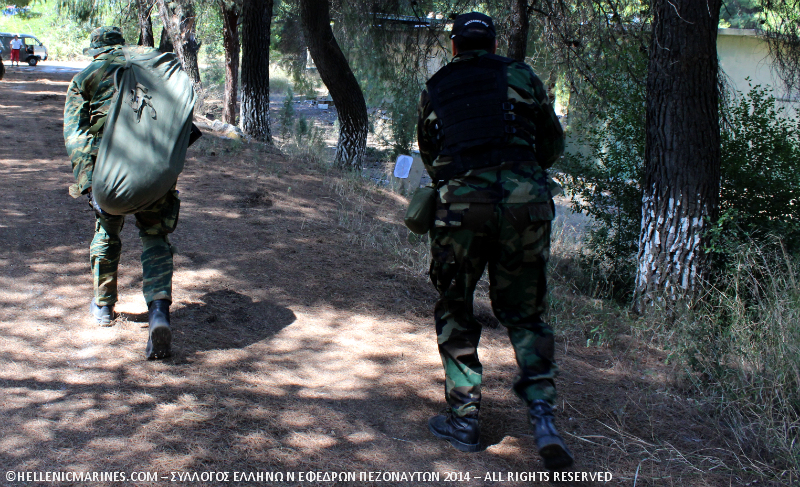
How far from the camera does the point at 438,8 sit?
10.5 m

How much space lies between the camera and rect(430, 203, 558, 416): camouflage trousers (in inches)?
105

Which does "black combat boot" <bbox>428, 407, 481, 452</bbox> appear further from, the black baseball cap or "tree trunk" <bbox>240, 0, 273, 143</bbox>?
"tree trunk" <bbox>240, 0, 273, 143</bbox>

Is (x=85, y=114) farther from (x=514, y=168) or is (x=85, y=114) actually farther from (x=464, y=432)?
(x=464, y=432)

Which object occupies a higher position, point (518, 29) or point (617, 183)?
point (518, 29)

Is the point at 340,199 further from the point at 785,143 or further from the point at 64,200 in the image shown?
the point at 785,143

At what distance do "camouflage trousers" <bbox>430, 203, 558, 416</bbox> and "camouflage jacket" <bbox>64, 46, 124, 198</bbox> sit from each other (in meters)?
2.06

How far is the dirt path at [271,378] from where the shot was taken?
266 centimetres

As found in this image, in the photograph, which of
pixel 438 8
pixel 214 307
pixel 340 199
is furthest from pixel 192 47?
pixel 214 307

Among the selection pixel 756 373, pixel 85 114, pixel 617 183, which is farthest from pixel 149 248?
pixel 617 183

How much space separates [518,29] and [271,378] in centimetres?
531

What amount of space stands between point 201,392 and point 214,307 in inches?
47.3

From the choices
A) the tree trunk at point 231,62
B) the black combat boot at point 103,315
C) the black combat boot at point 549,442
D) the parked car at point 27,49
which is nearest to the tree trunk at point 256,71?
the tree trunk at point 231,62

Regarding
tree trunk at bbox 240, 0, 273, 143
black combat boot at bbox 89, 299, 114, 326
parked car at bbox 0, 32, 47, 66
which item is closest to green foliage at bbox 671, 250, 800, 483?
black combat boot at bbox 89, 299, 114, 326

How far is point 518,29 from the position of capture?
7.08 m
